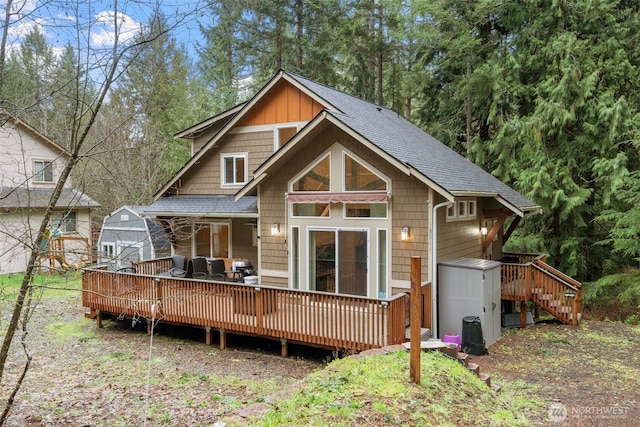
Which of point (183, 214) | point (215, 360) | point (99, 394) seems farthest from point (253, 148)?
point (99, 394)

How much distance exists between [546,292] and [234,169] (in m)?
9.39

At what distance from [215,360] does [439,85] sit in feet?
50.7

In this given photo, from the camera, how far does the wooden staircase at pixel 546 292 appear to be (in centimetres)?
1087

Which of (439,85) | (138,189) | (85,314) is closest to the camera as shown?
(85,314)

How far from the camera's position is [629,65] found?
13.6m

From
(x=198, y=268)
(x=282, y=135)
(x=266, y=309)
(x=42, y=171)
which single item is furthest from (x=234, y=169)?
(x=42, y=171)

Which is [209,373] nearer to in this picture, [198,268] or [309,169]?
[198,268]

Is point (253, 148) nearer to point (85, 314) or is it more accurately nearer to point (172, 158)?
point (85, 314)

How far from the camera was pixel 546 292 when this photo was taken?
10.9 metres

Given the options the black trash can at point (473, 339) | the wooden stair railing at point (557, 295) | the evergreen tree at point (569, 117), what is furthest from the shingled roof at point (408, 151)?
the black trash can at point (473, 339)

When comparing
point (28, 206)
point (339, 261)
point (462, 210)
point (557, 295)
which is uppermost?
point (462, 210)

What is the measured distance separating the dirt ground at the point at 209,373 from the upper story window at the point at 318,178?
367cm

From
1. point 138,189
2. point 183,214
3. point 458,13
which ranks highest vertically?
point 458,13

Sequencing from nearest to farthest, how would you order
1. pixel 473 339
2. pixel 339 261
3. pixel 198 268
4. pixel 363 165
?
1. pixel 473 339
2. pixel 363 165
3. pixel 339 261
4. pixel 198 268
